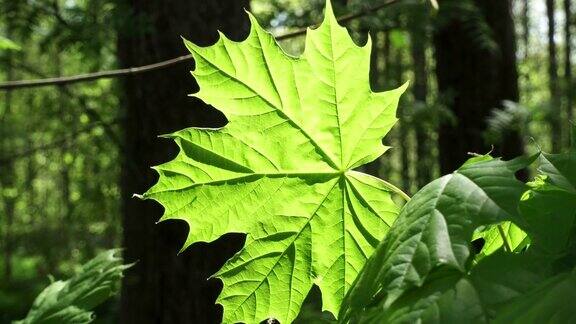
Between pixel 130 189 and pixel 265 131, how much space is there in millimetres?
1715

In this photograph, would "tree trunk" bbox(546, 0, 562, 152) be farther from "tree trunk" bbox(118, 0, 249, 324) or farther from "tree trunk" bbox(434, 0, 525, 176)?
"tree trunk" bbox(118, 0, 249, 324)

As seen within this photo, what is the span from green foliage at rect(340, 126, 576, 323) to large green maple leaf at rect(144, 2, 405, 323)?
155mm

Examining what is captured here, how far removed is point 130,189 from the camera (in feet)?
7.83

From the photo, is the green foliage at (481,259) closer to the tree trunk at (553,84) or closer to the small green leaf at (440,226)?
the small green leaf at (440,226)

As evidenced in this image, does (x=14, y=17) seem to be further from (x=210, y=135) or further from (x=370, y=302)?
(x=370, y=302)

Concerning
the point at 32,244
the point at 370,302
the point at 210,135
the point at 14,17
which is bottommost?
the point at 32,244

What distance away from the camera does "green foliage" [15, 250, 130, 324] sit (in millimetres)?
1208

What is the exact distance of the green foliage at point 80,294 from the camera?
1208 mm

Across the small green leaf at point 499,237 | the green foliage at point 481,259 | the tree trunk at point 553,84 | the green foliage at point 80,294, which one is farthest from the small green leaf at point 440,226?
the tree trunk at point 553,84

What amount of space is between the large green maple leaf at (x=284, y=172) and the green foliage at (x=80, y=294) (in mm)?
482

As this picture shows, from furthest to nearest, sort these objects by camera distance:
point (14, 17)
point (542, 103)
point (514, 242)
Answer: point (542, 103), point (14, 17), point (514, 242)

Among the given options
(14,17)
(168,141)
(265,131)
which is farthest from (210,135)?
(14,17)

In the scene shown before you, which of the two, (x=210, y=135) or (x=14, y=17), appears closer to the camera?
(x=210, y=135)

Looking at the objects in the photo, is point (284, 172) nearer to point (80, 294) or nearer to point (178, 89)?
point (80, 294)
